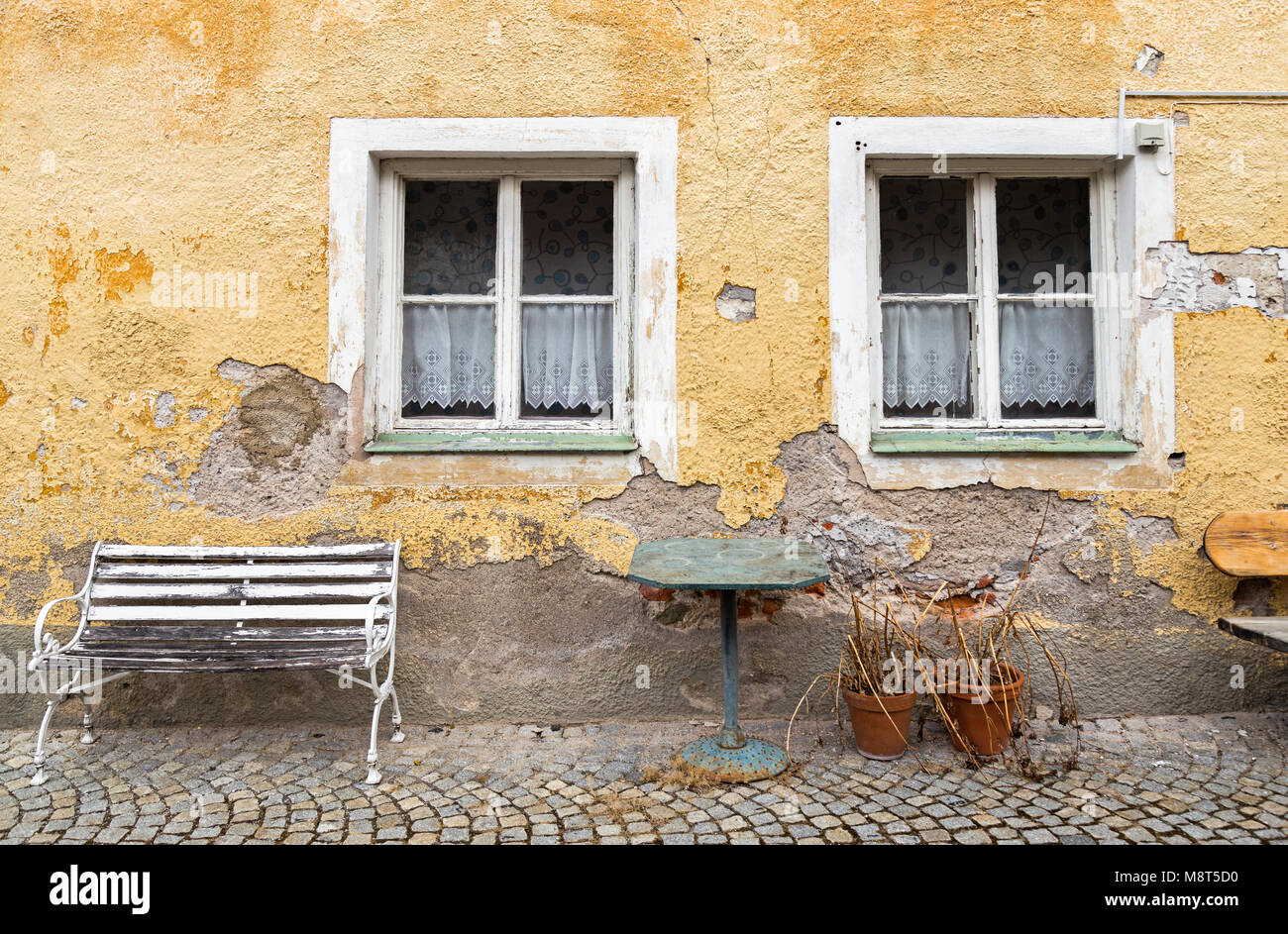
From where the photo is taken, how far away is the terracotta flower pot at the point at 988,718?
10.7ft

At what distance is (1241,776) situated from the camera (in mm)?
3117

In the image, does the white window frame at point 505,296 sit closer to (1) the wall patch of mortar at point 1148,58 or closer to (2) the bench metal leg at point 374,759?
(2) the bench metal leg at point 374,759

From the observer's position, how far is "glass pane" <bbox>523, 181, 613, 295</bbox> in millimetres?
4012

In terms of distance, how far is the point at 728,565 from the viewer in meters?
3.11

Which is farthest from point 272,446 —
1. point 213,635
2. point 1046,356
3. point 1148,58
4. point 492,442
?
point 1148,58

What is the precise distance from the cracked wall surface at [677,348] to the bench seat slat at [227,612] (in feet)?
1.00

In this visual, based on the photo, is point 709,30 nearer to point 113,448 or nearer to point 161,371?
point 161,371

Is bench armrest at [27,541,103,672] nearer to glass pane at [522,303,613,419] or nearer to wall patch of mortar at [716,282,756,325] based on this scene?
glass pane at [522,303,613,419]

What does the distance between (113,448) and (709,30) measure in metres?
3.19

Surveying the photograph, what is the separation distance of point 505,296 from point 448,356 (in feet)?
1.26

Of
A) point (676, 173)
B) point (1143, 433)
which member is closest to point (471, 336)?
point (676, 173)

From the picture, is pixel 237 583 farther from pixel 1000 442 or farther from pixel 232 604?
pixel 1000 442

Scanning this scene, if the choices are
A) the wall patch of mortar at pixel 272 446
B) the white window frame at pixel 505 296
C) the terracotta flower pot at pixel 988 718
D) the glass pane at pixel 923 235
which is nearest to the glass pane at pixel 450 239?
the white window frame at pixel 505 296

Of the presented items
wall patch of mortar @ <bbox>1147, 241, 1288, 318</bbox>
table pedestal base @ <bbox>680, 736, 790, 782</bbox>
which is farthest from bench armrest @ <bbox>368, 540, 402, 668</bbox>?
wall patch of mortar @ <bbox>1147, 241, 1288, 318</bbox>
